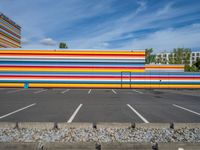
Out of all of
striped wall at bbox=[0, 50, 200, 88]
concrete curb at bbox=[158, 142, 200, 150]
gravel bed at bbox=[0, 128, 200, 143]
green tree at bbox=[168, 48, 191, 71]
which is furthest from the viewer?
green tree at bbox=[168, 48, 191, 71]

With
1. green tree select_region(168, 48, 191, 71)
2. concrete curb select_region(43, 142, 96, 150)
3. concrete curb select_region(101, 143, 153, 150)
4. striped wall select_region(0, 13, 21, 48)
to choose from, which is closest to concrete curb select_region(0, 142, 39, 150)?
concrete curb select_region(43, 142, 96, 150)

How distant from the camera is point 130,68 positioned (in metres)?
21.2

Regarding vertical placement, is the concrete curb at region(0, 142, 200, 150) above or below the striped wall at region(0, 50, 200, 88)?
below

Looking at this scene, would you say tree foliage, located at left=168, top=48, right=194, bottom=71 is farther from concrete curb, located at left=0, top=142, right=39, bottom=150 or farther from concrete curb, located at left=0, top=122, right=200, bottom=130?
concrete curb, located at left=0, top=142, right=39, bottom=150

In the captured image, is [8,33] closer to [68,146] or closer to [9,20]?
[9,20]

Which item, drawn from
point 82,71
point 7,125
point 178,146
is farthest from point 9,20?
point 178,146

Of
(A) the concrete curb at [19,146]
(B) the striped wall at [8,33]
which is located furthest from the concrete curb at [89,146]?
(B) the striped wall at [8,33]

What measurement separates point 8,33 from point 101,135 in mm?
36560

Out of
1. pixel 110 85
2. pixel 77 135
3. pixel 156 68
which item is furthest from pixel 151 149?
pixel 156 68

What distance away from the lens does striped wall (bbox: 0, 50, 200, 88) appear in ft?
67.5

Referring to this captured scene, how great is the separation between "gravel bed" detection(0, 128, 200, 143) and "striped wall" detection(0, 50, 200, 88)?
16172mm

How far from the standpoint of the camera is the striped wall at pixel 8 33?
95.5 feet

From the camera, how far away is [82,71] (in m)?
20.9

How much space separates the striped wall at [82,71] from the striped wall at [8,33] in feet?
37.4
